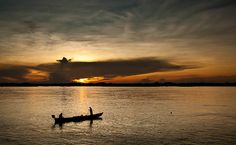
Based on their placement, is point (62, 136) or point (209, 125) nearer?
point (62, 136)

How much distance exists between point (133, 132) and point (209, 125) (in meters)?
16.6

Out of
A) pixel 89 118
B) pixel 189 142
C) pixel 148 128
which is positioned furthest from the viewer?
pixel 89 118

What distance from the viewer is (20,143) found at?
40469 mm

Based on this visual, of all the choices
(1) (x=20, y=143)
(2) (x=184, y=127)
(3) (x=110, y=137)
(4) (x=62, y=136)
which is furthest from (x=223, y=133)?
(1) (x=20, y=143)

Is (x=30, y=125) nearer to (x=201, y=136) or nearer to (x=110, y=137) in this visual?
(x=110, y=137)

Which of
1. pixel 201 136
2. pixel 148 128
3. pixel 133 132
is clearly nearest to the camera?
pixel 201 136

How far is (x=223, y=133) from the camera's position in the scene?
4562 cm

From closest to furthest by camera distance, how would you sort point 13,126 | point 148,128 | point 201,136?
point 201,136 → point 148,128 → point 13,126

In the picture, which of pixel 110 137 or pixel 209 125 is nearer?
pixel 110 137

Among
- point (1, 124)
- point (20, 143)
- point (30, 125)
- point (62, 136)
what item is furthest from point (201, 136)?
point (1, 124)

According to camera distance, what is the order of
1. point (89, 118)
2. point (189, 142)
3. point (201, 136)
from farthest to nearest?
point (89, 118), point (201, 136), point (189, 142)

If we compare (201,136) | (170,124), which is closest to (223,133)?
(201,136)

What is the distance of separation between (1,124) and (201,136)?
39071 mm

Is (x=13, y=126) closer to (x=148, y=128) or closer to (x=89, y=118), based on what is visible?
(x=89, y=118)
